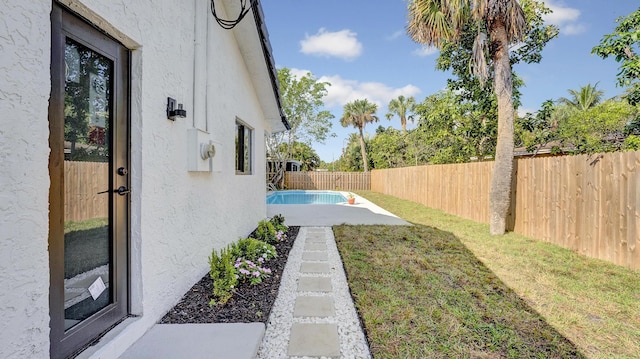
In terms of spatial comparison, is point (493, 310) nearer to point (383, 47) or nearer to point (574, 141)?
point (574, 141)

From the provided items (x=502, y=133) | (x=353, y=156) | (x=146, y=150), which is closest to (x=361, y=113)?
(x=353, y=156)

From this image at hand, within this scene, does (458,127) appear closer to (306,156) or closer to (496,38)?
(496,38)

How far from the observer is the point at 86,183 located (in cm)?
214

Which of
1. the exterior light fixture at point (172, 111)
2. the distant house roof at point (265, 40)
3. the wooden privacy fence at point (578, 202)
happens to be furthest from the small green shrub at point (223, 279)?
the wooden privacy fence at point (578, 202)

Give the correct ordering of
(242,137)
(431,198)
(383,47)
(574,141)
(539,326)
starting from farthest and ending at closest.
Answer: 1. (383,47)
2. (431,198)
3. (574,141)
4. (242,137)
5. (539,326)

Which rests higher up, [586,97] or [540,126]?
[586,97]

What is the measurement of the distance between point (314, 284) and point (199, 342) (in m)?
1.88

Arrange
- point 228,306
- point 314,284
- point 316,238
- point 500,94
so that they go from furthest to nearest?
point 500,94 < point 316,238 < point 314,284 < point 228,306

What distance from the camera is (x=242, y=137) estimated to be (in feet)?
21.1

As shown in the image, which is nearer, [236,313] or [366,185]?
[236,313]

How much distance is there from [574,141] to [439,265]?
8.93 metres

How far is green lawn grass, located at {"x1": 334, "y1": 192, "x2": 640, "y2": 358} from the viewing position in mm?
2656

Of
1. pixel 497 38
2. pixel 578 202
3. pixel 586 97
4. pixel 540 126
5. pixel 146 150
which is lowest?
pixel 578 202

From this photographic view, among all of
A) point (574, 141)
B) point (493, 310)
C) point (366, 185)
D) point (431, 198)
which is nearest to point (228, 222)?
point (493, 310)
